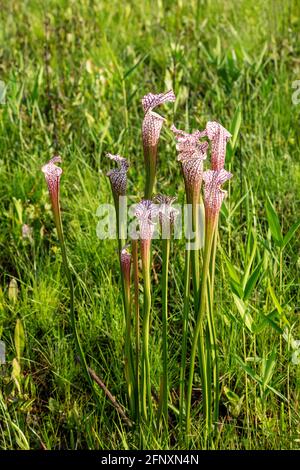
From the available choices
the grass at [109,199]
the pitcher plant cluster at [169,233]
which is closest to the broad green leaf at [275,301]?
the grass at [109,199]

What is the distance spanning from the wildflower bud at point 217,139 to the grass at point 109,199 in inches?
9.1

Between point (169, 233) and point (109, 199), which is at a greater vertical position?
point (109, 199)

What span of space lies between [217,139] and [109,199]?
3.56 feet

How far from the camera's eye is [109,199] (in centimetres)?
264

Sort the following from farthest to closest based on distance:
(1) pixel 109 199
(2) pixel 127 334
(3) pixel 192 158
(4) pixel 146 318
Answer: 1. (1) pixel 109 199
2. (2) pixel 127 334
3. (4) pixel 146 318
4. (3) pixel 192 158

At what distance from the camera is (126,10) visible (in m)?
4.02

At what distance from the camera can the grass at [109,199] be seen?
73.2 inches

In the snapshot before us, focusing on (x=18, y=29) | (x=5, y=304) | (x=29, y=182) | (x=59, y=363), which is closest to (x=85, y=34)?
(x=18, y=29)

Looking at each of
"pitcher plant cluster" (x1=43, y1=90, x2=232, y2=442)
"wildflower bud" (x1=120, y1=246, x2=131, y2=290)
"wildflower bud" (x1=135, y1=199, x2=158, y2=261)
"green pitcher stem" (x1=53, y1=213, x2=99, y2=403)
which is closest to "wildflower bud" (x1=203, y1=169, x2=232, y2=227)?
"pitcher plant cluster" (x1=43, y1=90, x2=232, y2=442)

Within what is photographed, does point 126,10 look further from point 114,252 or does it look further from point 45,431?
point 45,431

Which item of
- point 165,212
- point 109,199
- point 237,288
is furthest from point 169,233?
point 109,199

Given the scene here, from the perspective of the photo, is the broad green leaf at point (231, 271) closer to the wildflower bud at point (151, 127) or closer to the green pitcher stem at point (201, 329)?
the green pitcher stem at point (201, 329)

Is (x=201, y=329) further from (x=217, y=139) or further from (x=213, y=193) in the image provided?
(x=217, y=139)
